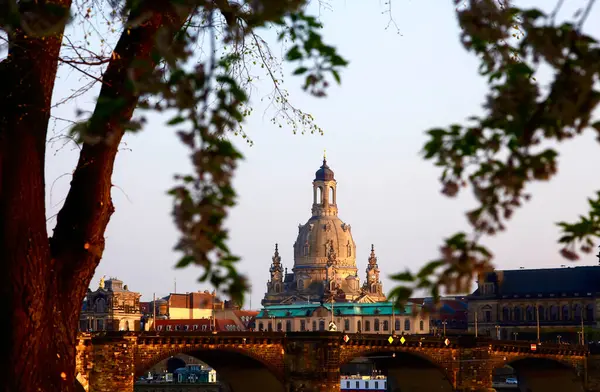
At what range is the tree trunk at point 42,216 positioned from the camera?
955cm

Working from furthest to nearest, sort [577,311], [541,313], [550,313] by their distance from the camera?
[541,313] < [550,313] < [577,311]

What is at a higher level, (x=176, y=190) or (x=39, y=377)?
(x=176, y=190)

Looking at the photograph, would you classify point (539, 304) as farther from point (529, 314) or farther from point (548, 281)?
point (548, 281)

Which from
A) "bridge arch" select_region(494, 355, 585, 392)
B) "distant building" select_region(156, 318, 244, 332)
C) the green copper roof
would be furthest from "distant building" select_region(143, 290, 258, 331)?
"bridge arch" select_region(494, 355, 585, 392)

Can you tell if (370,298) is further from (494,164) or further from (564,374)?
(494,164)

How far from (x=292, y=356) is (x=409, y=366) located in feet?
58.1

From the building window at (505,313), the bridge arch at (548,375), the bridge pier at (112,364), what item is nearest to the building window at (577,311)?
the building window at (505,313)

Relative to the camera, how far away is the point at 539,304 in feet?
438

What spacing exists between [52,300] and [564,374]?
286ft

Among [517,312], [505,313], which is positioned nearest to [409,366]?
[517,312]

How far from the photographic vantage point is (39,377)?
973 centimetres

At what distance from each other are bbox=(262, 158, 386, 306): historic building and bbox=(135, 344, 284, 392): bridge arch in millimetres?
92454

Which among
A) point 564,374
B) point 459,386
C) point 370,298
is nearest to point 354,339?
point 459,386

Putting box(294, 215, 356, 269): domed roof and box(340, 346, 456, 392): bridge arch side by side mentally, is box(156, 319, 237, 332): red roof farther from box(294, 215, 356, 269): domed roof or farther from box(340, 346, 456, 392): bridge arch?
box(340, 346, 456, 392): bridge arch
